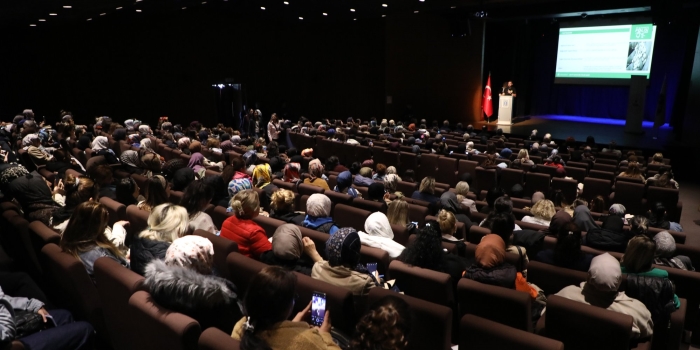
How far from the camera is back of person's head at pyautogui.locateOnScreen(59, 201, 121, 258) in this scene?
9.34 ft

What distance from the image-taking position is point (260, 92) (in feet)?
54.2

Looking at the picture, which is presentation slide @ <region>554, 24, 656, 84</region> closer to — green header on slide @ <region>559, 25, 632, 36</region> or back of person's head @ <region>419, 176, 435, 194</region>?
green header on slide @ <region>559, 25, 632, 36</region>

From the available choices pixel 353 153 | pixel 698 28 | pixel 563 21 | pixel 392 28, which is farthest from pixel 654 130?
pixel 353 153

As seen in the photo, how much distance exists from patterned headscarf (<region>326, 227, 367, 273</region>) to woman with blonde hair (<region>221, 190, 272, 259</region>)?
2.64ft

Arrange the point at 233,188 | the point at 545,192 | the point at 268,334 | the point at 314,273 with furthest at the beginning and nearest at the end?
the point at 545,192, the point at 233,188, the point at 314,273, the point at 268,334

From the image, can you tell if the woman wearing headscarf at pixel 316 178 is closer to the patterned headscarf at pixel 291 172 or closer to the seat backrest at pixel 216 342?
the patterned headscarf at pixel 291 172

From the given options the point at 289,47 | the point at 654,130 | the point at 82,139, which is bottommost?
the point at 654,130

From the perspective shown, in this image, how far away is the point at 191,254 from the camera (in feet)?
7.74

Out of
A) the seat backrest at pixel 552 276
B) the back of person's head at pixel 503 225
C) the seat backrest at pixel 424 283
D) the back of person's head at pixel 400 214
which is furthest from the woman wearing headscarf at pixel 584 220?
the seat backrest at pixel 424 283

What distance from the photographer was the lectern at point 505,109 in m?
17.6

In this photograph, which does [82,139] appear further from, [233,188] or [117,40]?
[117,40]

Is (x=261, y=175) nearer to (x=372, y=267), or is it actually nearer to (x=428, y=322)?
(x=372, y=267)

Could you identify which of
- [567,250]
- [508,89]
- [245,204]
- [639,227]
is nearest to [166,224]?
[245,204]

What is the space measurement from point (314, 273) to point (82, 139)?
6511 mm
